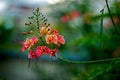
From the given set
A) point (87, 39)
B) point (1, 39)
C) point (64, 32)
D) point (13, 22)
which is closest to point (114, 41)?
point (87, 39)

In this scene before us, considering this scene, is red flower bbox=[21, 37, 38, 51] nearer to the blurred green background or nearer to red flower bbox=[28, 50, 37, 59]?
red flower bbox=[28, 50, 37, 59]

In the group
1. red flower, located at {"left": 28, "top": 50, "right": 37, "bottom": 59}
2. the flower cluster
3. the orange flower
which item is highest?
the orange flower

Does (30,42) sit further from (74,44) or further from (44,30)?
(74,44)

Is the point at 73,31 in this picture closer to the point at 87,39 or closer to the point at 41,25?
the point at 87,39

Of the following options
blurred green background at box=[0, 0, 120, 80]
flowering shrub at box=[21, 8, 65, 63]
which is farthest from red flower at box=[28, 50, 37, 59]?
blurred green background at box=[0, 0, 120, 80]

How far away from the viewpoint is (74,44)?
264cm

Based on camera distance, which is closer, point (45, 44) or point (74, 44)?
point (45, 44)

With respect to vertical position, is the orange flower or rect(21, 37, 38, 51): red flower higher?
the orange flower

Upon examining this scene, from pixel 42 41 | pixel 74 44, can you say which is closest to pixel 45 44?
pixel 42 41

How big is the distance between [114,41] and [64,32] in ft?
4.73

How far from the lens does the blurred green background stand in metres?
2.41

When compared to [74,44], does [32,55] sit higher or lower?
lower

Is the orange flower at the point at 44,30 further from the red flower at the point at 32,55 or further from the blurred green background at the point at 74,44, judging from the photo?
the blurred green background at the point at 74,44

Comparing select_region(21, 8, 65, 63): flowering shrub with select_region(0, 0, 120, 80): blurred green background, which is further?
select_region(0, 0, 120, 80): blurred green background
